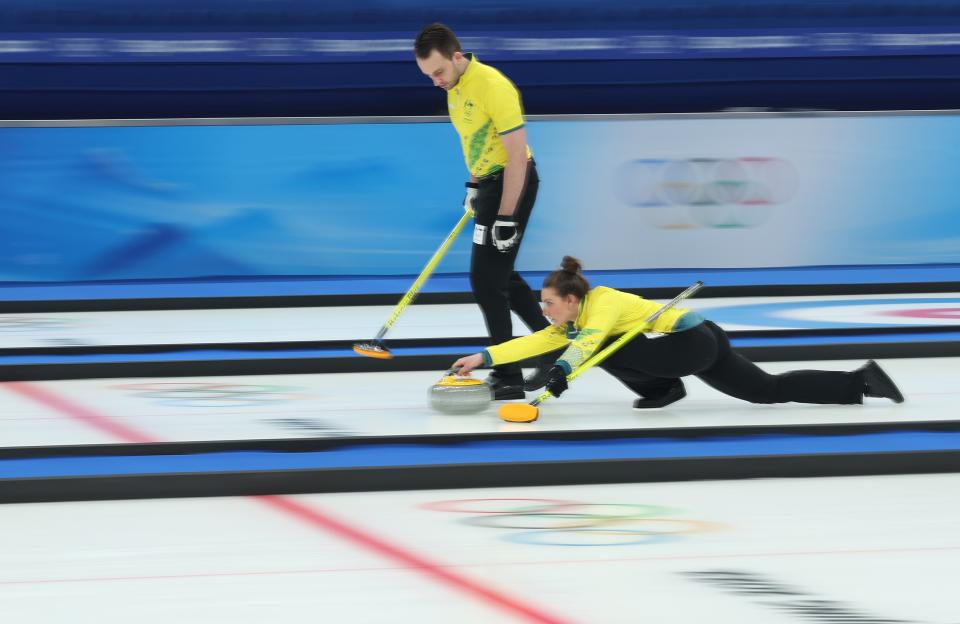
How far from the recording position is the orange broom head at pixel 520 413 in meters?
3.90

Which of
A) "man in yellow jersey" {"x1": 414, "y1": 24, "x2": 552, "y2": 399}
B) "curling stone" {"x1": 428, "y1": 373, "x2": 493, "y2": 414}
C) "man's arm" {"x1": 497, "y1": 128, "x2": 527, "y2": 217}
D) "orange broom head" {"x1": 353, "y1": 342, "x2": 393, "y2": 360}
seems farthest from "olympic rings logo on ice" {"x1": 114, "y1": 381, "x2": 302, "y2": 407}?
"man's arm" {"x1": 497, "y1": 128, "x2": 527, "y2": 217}

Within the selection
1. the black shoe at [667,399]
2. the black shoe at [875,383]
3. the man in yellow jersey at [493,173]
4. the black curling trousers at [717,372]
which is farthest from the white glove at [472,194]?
the black shoe at [875,383]

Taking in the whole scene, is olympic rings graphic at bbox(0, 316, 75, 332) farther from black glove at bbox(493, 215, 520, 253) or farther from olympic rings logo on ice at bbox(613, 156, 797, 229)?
olympic rings logo on ice at bbox(613, 156, 797, 229)

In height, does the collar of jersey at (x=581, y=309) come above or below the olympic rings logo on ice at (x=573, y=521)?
above

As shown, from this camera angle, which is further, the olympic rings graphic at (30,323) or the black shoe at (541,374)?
the olympic rings graphic at (30,323)

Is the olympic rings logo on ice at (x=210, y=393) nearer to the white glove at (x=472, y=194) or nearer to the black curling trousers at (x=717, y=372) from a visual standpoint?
the white glove at (x=472, y=194)

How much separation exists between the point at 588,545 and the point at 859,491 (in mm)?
850

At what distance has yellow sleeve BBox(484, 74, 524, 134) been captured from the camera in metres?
4.13

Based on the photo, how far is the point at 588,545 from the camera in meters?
2.80

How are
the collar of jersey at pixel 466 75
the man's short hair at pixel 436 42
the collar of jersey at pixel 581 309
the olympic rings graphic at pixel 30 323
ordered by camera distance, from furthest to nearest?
the olympic rings graphic at pixel 30 323
the collar of jersey at pixel 466 75
the man's short hair at pixel 436 42
the collar of jersey at pixel 581 309

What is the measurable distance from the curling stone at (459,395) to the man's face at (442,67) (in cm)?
96

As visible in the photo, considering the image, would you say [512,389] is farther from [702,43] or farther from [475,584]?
[702,43]

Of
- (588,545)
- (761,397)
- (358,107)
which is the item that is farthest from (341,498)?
(358,107)

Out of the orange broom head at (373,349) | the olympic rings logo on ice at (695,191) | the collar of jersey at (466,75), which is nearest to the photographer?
the collar of jersey at (466,75)
